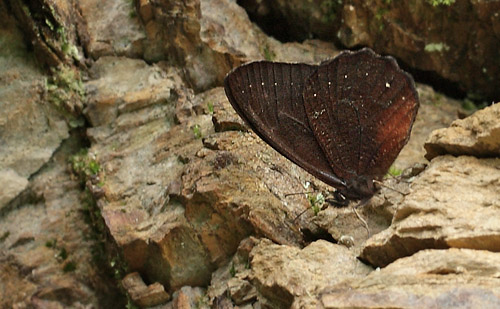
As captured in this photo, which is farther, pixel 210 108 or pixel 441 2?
pixel 441 2

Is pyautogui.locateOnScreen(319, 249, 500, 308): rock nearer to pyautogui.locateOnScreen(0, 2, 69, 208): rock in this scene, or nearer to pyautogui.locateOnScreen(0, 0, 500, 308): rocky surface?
pyautogui.locateOnScreen(0, 0, 500, 308): rocky surface

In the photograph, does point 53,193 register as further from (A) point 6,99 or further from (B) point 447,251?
(B) point 447,251

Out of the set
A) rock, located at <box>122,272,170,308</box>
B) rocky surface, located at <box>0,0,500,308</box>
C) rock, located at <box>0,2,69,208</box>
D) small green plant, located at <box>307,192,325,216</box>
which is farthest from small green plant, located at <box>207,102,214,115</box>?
rock, located at <box>122,272,170,308</box>

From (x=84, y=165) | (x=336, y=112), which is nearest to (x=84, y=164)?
(x=84, y=165)

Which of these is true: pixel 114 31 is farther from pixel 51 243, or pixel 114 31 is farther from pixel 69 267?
pixel 69 267

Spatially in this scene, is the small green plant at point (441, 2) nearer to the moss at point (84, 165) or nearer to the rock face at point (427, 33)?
the rock face at point (427, 33)
